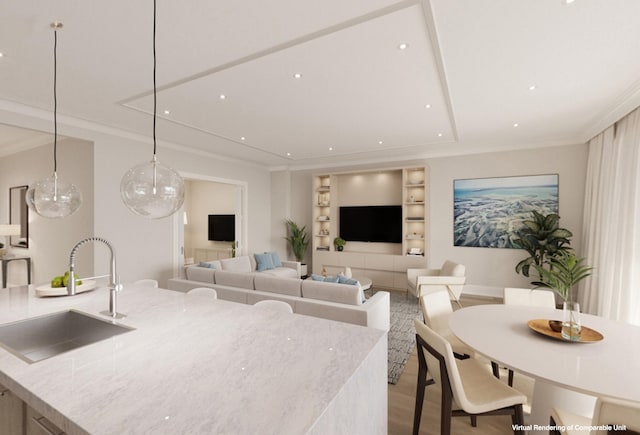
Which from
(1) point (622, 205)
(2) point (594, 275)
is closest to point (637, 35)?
(1) point (622, 205)

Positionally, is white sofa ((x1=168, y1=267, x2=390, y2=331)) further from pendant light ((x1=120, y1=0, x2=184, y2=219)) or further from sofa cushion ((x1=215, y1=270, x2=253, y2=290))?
pendant light ((x1=120, y1=0, x2=184, y2=219))

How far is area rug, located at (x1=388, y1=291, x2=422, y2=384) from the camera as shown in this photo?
292 centimetres

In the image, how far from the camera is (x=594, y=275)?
4.16 m

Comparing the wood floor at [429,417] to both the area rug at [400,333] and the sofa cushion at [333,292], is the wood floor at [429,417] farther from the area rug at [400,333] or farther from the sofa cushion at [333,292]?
the sofa cushion at [333,292]

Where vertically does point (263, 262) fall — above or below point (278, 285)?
below

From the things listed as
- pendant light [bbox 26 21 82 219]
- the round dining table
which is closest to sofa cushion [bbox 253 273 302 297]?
the round dining table

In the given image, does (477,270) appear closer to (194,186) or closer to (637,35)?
(637,35)

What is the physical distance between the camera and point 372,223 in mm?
6355

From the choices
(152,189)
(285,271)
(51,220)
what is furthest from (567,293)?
(51,220)

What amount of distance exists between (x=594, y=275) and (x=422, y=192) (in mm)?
2894

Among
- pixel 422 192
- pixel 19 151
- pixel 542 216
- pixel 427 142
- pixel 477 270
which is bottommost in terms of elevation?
pixel 477 270

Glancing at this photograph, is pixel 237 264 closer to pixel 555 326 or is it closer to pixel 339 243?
pixel 339 243

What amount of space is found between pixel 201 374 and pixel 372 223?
5.47 meters

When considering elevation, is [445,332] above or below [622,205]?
below
